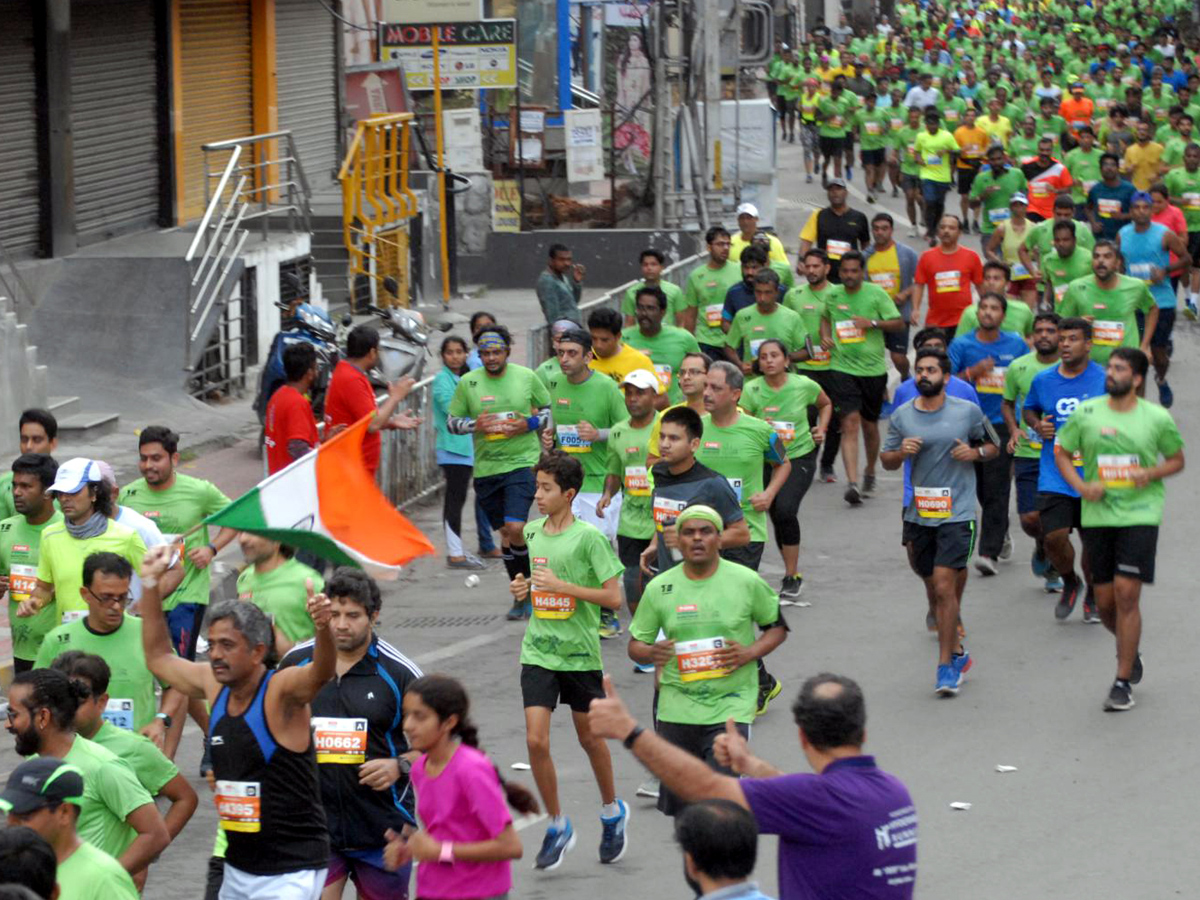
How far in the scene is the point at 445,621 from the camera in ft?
42.3

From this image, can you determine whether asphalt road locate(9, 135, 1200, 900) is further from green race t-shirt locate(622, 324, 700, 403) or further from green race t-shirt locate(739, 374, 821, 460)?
green race t-shirt locate(622, 324, 700, 403)

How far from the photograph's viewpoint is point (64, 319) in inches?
747

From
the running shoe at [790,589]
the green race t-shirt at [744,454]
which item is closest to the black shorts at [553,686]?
the green race t-shirt at [744,454]

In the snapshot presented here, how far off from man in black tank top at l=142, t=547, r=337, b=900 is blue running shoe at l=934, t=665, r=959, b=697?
5083mm

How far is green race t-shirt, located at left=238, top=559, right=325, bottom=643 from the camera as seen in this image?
8578 millimetres

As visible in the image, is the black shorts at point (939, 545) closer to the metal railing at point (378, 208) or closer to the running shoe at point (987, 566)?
the running shoe at point (987, 566)

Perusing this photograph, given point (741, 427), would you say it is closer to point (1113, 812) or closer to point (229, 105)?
point (1113, 812)

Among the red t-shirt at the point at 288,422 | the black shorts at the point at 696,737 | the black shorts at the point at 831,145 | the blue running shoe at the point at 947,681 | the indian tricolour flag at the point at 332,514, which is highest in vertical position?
the black shorts at the point at 831,145

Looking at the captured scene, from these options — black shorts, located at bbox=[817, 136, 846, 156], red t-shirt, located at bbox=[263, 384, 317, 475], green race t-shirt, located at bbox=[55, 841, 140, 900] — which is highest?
black shorts, located at bbox=[817, 136, 846, 156]

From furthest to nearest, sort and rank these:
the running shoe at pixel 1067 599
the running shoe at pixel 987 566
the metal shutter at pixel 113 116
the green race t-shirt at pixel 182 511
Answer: the metal shutter at pixel 113 116 < the running shoe at pixel 987 566 < the running shoe at pixel 1067 599 < the green race t-shirt at pixel 182 511

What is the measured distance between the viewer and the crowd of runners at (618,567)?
18.4ft

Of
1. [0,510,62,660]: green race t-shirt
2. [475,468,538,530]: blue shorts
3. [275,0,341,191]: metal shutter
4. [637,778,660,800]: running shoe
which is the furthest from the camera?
[275,0,341,191]: metal shutter

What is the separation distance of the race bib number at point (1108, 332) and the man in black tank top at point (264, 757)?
9.73 meters

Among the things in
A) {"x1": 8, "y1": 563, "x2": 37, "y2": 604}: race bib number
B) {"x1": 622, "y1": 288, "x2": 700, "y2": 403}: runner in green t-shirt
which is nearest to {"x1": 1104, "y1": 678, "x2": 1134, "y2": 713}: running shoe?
{"x1": 622, "y1": 288, "x2": 700, "y2": 403}: runner in green t-shirt
